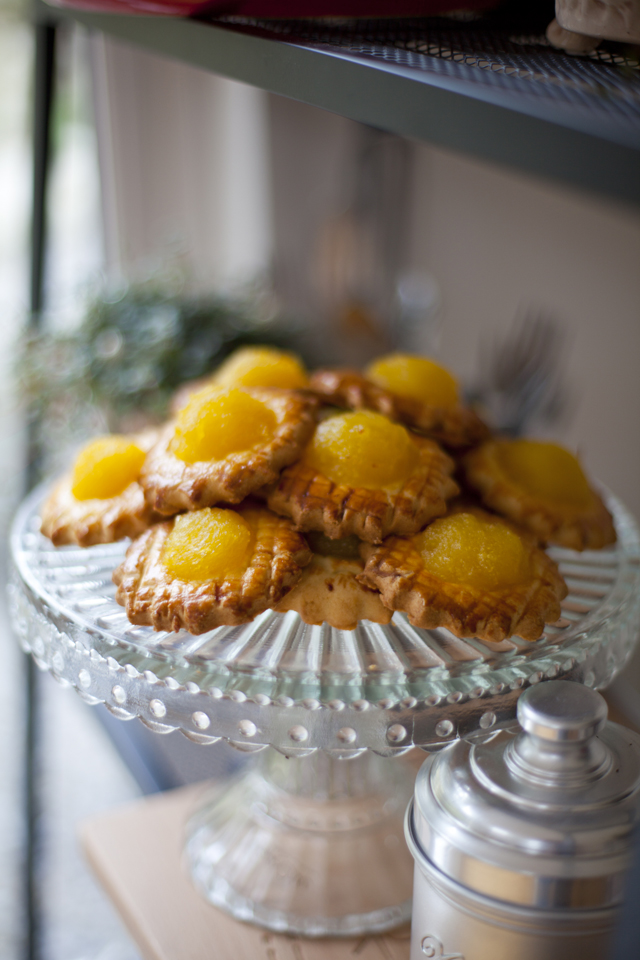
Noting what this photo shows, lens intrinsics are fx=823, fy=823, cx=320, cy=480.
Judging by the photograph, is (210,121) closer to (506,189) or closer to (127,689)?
(506,189)

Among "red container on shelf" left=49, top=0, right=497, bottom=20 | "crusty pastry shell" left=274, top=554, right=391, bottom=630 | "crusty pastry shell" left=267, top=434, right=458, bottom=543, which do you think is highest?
"red container on shelf" left=49, top=0, right=497, bottom=20

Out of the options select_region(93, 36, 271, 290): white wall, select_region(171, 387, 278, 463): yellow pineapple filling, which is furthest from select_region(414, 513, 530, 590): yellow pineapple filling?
select_region(93, 36, 271, 290): white wall

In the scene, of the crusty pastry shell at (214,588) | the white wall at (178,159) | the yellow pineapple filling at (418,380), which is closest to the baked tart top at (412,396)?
the yellow pineapple filling at (418,380)

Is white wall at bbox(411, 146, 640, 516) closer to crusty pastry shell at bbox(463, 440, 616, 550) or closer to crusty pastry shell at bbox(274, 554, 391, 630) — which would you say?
crusty pastry shell at bbox(463, 440, 616, 550)

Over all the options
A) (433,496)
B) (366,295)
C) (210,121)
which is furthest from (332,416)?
(210,121)

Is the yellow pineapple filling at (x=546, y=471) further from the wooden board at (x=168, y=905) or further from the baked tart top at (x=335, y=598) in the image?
the wooden board at (x=168, y=905)

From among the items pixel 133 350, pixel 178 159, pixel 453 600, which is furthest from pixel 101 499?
pixel 178 159
